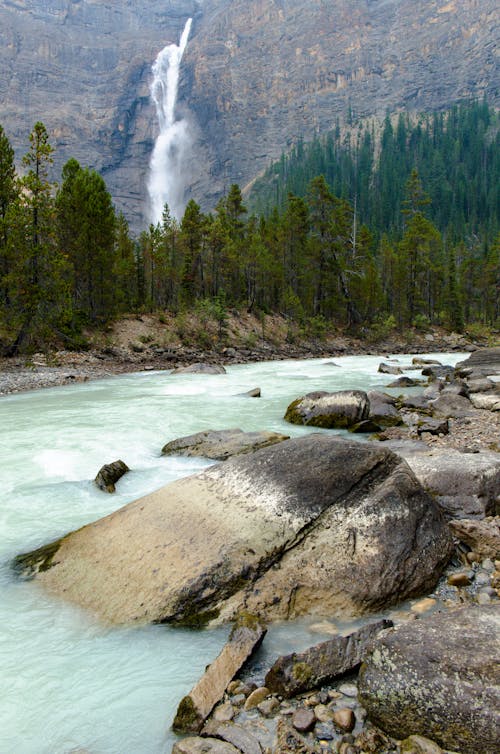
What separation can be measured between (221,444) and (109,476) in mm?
2351

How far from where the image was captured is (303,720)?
3.25 m

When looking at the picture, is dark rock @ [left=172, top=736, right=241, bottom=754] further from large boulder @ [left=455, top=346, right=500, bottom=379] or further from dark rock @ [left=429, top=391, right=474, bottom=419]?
large boulder @ [left=455, top=346, right=500, bottom=379]

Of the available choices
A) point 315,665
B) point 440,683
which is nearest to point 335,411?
point 315,665

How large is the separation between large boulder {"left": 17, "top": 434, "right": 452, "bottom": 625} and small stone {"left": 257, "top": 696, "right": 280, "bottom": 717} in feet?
3.58

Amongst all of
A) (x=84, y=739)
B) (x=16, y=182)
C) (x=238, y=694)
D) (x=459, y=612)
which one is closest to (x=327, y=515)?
(x=459, y=612)

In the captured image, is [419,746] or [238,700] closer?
[419,746]

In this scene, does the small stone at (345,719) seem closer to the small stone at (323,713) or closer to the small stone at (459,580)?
the small stone at (323,713)

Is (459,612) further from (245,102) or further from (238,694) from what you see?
(245,102)

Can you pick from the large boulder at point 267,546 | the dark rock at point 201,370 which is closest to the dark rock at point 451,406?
the large boulder at point 267,546

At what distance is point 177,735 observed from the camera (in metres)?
3.38

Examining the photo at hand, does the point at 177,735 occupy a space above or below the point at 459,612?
below

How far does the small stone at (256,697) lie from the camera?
11.3 feet

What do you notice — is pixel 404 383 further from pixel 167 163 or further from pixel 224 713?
pixel 167 163

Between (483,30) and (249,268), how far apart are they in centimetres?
20647
